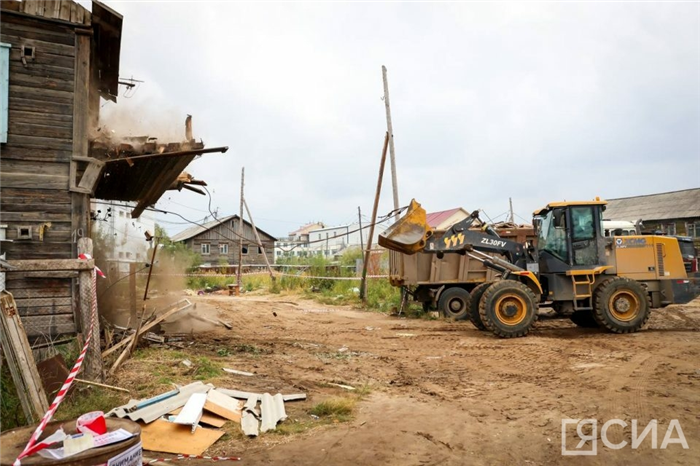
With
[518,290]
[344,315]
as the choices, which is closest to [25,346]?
[518,290]

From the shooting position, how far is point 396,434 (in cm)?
495

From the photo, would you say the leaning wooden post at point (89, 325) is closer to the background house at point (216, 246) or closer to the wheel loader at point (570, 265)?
the wheel loader at point (570, 265)

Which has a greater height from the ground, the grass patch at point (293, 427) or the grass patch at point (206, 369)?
the grass patch at point (206, 369)

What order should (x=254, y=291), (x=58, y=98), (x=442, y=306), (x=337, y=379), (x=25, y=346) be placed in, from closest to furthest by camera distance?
(x=25, y=346) < (x=337, y=379) < (x=58, y=98) < (x=442, y=306) < (x=254, y=291)

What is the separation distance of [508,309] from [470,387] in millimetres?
4163

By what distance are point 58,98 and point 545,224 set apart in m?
10.3

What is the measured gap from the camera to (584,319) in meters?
12.5

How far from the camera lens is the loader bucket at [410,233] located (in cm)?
1065

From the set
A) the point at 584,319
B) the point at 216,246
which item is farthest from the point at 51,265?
the point at 216,246

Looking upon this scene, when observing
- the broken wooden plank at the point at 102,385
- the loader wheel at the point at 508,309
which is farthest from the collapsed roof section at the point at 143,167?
the loader wheel at the point at 508,309

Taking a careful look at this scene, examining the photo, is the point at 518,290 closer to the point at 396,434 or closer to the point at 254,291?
the point at 396,434

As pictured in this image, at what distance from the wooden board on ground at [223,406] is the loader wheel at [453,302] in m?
9.39

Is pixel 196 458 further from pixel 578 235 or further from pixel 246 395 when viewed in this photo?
pixel 578 235

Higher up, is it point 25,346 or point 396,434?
point 25,346
